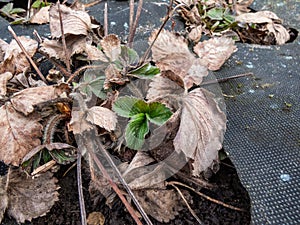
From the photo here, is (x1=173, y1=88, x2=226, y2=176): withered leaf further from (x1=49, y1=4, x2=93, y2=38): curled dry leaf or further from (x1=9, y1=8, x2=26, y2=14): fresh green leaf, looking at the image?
(x1=9, y1=8, x2=26, y2=14): fresh green leaf

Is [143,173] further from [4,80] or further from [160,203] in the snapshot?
[4,80]

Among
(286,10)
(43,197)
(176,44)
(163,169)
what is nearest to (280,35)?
(286,10)

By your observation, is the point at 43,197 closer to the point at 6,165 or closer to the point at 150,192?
the point at 6,165

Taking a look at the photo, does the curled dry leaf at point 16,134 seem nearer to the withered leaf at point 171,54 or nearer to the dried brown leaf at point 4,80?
the dried brown leaf at point 4,80

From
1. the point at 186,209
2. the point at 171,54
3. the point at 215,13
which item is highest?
the point at 171,54

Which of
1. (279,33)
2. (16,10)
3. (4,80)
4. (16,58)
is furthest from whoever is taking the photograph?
(16,10)

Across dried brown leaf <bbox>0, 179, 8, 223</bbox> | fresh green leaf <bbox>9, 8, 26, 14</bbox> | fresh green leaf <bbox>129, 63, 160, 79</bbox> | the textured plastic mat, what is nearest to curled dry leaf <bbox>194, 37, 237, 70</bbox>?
the textured plastic mat

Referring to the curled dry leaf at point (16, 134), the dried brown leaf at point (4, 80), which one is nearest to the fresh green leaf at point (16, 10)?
the dried brown leaf at point (4, 80)

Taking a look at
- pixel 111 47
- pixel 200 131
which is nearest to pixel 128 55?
pixel 111 47
